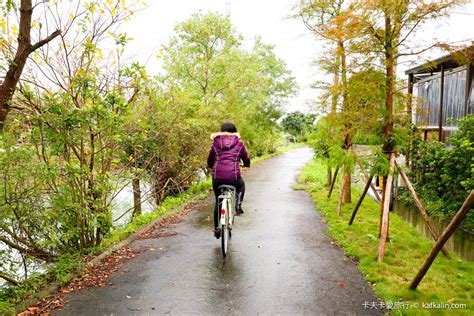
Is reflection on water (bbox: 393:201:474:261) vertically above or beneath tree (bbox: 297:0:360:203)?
beneath

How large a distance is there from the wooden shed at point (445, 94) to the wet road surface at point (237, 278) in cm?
314

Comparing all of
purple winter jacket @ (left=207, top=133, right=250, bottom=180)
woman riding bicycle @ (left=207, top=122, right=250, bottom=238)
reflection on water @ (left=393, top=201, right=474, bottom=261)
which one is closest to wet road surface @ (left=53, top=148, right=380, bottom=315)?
woman riding bicycle @ (left=207, top=122, right=250, bottom=238)

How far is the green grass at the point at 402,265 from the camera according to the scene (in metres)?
4.21

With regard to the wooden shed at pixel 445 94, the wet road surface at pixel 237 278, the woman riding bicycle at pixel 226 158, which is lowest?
the wet road surface at pixel 237 278

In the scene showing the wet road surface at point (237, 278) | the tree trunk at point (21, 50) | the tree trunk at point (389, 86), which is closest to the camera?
the tree trunk at point (21, 50)

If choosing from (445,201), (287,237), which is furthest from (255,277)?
(445,201)

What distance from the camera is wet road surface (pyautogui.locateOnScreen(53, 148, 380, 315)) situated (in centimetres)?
410

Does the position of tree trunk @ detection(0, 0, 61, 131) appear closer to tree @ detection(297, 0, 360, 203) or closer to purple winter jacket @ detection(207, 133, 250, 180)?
purple winter jacket @ detection(207, 133, 250, 180)

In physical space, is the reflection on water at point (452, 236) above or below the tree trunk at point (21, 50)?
below

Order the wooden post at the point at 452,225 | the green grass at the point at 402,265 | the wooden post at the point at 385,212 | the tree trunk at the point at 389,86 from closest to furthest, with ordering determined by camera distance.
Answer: the wooden post at the point at 452,225, the green grass at the point at 402,265, the wooden post at the point at 385,212, the tree trunk at the point at 389,86

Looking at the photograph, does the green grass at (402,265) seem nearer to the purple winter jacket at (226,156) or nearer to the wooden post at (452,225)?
the wooden post at (452,225)

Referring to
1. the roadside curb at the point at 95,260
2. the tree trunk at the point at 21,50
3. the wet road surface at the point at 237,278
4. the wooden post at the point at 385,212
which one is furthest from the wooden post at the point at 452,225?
the tree trunk at the point at 21,50

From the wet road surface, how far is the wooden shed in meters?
3.14

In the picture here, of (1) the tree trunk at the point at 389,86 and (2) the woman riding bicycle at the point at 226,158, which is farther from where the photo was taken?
(2) the woman riding bicycle at the point at 226,158
